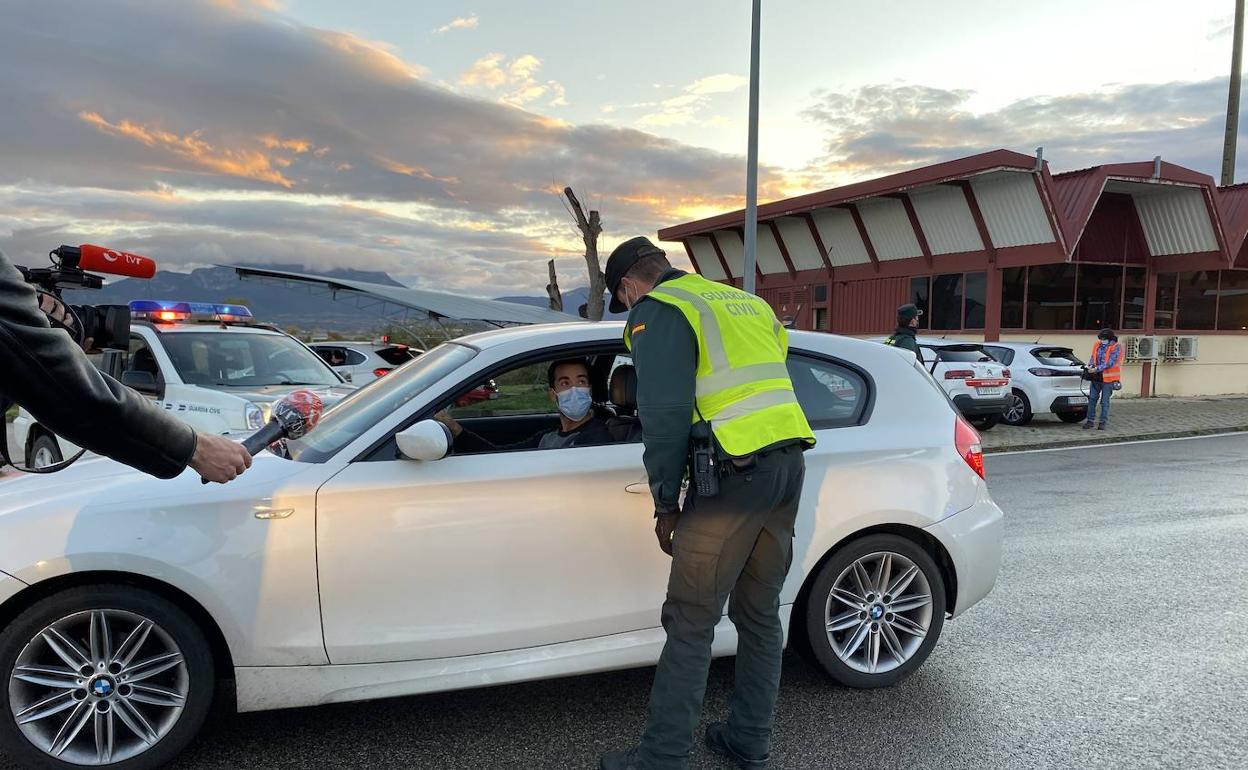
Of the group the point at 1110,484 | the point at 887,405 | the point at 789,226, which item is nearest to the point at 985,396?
the point at 1110,484

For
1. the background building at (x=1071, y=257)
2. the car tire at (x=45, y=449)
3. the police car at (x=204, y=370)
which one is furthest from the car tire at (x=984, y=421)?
the car tire at (x=45, y=449)

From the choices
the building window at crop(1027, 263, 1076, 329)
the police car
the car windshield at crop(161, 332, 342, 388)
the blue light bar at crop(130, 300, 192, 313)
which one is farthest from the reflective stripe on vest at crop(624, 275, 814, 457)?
the building window at crop(1027, 263, 1076, 329)

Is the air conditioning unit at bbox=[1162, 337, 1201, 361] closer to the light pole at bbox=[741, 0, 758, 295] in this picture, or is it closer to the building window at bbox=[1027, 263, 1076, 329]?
the building window at bbox=[1027, 263, 1076, 329]

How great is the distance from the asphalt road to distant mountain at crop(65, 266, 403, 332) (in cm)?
184

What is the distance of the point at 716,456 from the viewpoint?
2535mm

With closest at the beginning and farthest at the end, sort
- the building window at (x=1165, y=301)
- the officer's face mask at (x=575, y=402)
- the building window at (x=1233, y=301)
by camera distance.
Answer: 1. the officer's face mask at (x=575, y=402)
2. the building window at (x=1165, y=301)
3. the building window at (x=1233, y=301)

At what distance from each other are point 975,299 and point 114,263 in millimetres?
19802

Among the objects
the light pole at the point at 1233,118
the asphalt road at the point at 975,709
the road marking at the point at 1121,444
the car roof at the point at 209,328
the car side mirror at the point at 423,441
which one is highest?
the light pole at the point at 1233,118

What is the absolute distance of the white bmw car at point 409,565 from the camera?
8.50ft

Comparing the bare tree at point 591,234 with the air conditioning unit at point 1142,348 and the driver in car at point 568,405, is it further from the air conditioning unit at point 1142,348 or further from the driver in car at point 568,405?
the driver in car at point 568,405

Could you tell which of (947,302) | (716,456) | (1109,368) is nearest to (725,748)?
(716,456)

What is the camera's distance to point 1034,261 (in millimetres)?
17594

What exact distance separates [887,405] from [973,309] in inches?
690

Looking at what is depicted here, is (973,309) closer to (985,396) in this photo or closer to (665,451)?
(985,396)
